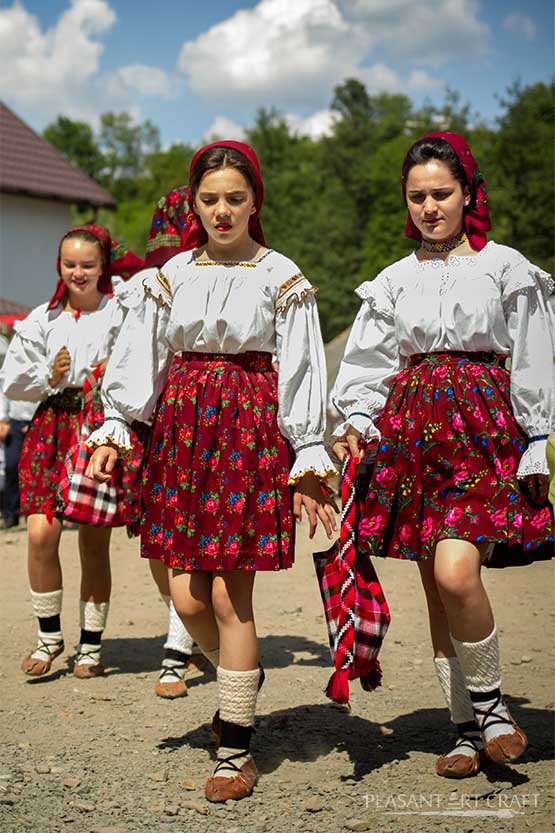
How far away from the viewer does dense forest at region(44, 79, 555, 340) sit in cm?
2530

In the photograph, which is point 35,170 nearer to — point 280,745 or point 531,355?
point 280,745

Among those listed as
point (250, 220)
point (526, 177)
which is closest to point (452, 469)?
point (250, 220)

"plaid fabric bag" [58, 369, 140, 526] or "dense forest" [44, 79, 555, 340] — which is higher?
"dense forest" [44, 79, 555, 340]

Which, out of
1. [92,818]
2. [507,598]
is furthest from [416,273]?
[507,598]

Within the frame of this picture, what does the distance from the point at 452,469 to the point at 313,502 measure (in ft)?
1.53

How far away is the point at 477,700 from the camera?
11.7ft

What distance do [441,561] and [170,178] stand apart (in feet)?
202

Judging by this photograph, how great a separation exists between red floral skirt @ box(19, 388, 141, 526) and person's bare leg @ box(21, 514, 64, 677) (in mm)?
80

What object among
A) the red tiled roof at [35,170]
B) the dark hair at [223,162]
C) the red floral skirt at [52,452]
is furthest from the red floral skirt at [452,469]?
the red tiled roof at [35,170]

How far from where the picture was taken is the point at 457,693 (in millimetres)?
3799

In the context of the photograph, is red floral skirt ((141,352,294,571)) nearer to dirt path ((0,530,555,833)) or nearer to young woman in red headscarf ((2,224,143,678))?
dirt path ((0,530,555,833))

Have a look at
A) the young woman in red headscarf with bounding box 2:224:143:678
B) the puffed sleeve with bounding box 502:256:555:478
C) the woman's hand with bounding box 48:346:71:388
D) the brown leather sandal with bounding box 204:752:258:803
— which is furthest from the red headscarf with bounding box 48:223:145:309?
the brown leather sandal with bounding box 204:752:258:803

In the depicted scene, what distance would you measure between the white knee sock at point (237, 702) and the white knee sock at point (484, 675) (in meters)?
0.71

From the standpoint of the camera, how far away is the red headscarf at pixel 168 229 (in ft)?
16.9
